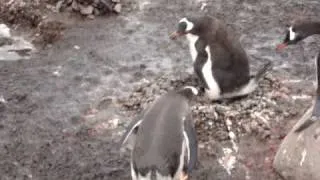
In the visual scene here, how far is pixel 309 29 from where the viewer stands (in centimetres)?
563

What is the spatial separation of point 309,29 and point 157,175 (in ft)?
6.57

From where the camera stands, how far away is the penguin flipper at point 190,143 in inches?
185

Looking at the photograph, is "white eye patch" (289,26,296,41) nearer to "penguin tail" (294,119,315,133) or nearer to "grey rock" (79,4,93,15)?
"penguin tail" (294,119,315,133)

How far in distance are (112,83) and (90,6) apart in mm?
1494

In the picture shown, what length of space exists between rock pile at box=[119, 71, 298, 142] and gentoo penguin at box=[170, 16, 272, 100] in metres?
0.11

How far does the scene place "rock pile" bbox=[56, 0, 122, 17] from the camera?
7.38m

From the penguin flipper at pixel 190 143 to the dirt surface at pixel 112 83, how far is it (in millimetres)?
468

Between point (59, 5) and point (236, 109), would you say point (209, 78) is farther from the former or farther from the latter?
point (59, 5)

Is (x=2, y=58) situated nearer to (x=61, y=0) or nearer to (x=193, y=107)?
(x=61, y=0)

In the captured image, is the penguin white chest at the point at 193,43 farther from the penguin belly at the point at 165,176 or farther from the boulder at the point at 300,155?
the penguin belly at the point at 165,176

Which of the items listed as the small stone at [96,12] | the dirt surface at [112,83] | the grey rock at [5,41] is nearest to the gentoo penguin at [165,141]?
the dirt surface at [112,83]

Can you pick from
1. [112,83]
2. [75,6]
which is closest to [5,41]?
[75,6]

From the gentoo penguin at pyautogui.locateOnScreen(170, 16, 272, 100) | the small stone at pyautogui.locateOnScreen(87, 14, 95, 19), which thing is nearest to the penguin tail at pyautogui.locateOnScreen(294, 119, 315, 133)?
the gentoo penguin at pyautogui.locateOnScreen(170, 16, 272, 100)

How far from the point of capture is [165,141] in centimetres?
456
